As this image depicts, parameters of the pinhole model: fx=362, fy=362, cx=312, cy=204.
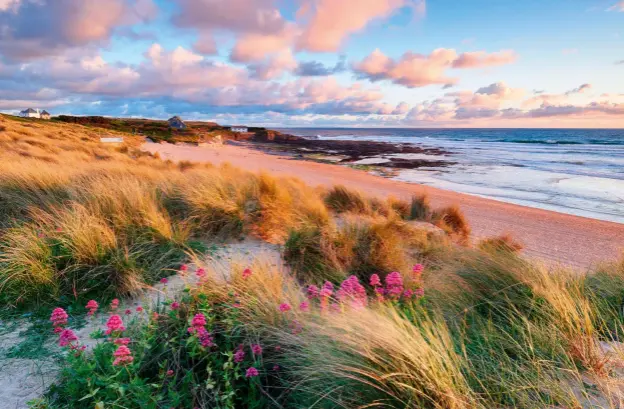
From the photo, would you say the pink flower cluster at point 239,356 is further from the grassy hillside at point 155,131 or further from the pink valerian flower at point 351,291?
the grassy hillside at point 155,131

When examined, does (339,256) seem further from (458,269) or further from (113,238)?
(113,238)

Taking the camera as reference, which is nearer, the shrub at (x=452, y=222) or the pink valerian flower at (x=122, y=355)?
the pink valerian flower at (x=122, y=355)

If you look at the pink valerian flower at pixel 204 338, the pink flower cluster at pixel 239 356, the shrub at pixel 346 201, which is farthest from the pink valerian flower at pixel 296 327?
the shrub at pixel 346 201

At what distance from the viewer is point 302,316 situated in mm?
2760

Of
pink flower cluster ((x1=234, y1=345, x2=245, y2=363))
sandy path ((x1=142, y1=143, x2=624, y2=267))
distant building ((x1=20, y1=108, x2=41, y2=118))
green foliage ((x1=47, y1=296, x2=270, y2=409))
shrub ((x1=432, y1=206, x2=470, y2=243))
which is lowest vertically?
sandy path ((x1=142, y1=143, x2=624, y2=267))

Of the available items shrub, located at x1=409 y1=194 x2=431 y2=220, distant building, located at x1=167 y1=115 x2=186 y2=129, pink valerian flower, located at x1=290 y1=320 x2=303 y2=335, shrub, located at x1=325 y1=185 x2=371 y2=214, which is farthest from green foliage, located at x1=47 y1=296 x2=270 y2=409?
distant building, located at x1=167 y1=115 x2=186 y2=129

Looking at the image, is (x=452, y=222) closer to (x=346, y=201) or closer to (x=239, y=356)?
(x=346, y=201)

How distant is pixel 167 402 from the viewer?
2270mm

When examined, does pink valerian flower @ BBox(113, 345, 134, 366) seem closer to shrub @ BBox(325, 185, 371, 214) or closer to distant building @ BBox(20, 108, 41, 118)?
shrub @ BBox(325, 185, 371, 214)

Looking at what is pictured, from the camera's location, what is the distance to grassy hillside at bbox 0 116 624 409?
84.0 inches

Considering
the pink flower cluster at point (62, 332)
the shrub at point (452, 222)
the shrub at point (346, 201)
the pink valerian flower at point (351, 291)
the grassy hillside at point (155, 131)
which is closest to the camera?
the pink flower cluster at point (62, 332)

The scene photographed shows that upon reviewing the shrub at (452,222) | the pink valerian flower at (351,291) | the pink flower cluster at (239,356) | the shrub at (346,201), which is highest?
the pink valerian flower at (351,291)

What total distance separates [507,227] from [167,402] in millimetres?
9807

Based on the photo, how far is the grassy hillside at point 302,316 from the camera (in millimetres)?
2135
